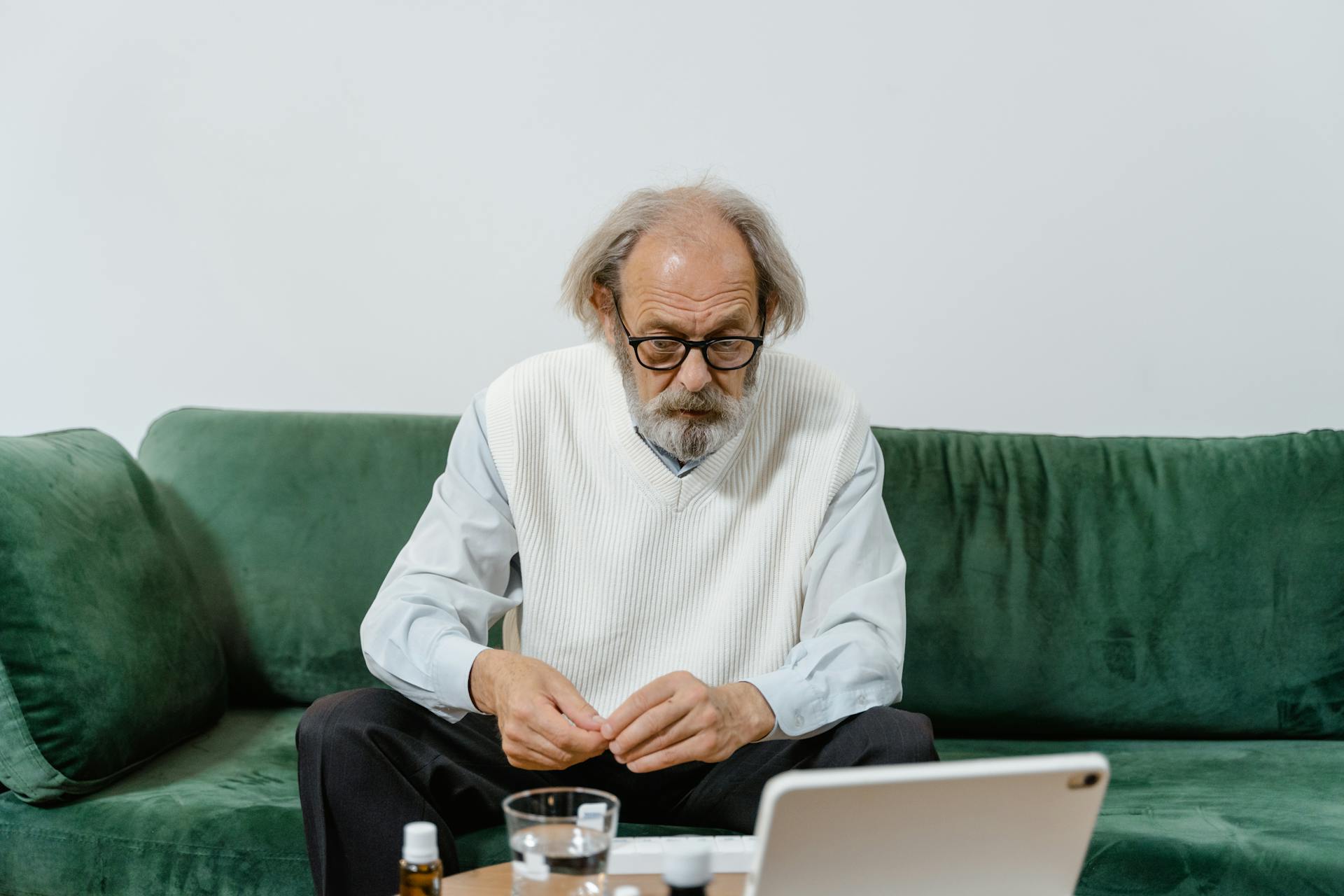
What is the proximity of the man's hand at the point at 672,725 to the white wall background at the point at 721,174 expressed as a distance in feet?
3.79

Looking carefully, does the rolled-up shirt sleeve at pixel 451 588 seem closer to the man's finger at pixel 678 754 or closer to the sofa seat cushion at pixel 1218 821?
the man's finger at pixel 678 754

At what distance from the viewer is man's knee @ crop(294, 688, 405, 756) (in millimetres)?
1384

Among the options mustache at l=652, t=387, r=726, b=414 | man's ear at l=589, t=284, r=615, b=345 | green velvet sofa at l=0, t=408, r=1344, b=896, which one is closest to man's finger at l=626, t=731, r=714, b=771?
mustache at l=652, t=387, r=726, b=414

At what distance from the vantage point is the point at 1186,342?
2.38 meters

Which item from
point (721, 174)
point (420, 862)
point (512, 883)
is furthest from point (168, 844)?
point (721, 174)

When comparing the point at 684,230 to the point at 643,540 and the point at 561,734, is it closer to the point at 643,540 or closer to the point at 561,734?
the point at 643,540

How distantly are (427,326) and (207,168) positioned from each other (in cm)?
56

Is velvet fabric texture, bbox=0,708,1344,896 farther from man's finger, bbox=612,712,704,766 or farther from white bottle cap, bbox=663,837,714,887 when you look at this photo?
white bottle cap, bbox=663,837,714,887

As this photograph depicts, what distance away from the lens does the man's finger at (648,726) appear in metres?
1.26

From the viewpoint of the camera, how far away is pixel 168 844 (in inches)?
62.6

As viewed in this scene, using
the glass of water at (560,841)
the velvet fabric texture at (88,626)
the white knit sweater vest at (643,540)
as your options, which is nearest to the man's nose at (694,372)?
the white knit sweater vest at (643,540)

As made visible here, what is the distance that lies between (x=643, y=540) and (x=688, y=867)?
34.4 inches

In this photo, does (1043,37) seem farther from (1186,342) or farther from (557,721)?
(557,721)

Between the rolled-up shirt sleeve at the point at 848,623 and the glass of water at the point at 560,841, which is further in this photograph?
the rolled-up shirt sleeve at the point at 848,623
